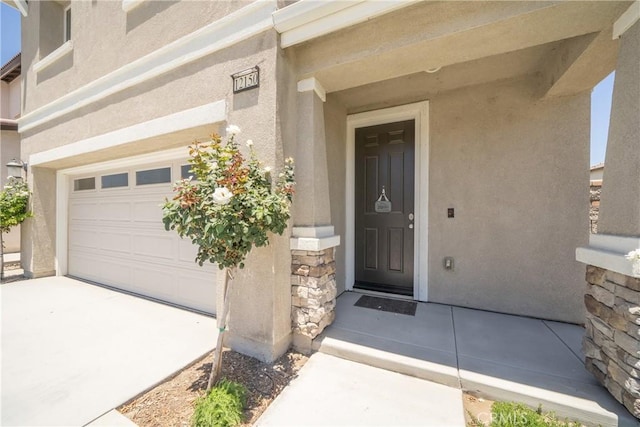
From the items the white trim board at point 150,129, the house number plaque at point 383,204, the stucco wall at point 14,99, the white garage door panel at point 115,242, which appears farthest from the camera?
the stucco wall at point 14,99

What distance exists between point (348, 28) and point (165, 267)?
396cm

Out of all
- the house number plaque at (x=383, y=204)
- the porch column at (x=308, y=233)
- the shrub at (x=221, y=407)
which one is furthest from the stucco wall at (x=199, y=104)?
the house number plaque at (x=383, y=204)

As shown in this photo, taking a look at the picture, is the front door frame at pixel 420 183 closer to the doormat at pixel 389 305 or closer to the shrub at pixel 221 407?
the doormat at pixel 389 305

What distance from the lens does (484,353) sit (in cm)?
229

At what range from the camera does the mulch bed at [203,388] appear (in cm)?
180

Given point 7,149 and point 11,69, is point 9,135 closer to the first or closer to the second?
point 7,149

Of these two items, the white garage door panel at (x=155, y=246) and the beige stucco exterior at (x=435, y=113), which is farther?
the white garage door panel at (x=155, y=246)

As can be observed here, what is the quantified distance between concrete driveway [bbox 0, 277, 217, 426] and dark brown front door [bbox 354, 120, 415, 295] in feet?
7.68

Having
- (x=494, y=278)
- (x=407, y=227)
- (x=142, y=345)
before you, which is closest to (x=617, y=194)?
(x=494, y=278)

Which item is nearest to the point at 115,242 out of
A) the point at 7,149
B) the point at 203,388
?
the point at 203,388

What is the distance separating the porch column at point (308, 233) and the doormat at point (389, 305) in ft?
2.99

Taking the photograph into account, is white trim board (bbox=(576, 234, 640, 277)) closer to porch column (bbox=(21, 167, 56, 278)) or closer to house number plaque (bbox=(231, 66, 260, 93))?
house number plaque (bbox=(231, 66, 260, 93))

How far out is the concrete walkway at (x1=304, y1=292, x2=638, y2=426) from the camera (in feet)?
5.87

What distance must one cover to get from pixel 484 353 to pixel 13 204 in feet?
25.8
